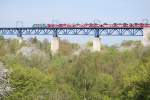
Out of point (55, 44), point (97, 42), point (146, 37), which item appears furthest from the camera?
point (55, 44)

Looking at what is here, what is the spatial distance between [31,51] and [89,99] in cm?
4630

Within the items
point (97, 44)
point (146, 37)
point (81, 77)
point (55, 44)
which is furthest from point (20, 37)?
point (81, 77)

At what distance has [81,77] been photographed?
69625 mm

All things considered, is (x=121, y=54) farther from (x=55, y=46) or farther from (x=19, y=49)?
(x=19, y=49)

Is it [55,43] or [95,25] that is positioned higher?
[95,25]

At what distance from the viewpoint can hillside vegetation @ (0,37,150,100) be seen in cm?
4625

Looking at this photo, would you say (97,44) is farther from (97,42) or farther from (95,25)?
(95,25)

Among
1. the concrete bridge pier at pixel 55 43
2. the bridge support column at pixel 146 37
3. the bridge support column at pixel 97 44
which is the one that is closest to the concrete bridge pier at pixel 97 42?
the bridge support column at pixel 97 44

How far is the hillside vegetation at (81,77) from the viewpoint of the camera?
4625 centimetres

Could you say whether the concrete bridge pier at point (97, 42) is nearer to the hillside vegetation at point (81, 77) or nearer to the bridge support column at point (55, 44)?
the hillside vegetation at point (81, 77)

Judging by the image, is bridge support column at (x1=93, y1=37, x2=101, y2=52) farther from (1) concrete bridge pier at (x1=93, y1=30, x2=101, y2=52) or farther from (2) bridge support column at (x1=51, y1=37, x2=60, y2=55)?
(2) bridge support column at (x1=51, y1=37, x2=60, y2=55)

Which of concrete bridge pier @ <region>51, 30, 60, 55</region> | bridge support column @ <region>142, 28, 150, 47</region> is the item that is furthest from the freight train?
concrete bridge pier @ <region>51, 30, 60, 55</region>

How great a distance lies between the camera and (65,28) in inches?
3967

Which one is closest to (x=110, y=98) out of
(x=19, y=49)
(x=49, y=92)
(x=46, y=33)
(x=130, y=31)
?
(x=49, y=92)
